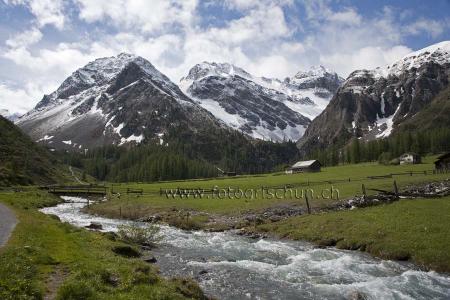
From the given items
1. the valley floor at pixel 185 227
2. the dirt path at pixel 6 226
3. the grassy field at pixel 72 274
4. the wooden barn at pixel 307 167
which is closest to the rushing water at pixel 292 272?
the valley floor at pixel 185 227

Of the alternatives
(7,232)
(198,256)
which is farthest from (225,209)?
(7,232)

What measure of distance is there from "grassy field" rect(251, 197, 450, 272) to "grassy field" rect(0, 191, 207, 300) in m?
19.3

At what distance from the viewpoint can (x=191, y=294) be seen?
22.6 metres

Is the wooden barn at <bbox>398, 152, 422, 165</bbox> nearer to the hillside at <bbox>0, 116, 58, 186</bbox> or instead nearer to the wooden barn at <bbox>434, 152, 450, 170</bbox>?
the wooden barn at <bbox>434, 152, 450, 170</bbox>

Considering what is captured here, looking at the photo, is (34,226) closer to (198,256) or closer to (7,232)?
(7,232)

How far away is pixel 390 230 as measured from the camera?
38781 millimetres

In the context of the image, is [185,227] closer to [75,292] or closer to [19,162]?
[75,292]

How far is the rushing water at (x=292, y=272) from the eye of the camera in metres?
25.6

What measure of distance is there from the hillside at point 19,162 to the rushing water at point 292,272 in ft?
326

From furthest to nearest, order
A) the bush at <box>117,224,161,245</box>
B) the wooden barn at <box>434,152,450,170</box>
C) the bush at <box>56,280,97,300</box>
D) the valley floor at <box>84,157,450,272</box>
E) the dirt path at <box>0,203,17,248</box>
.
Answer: the wooden barn at <box>434,152,450,170</box> < the bush at <box>117,224,161,245</box> < the valley floor at <box>84,157,450,272</box> < the dirt path at <box>0,203,17,248</box> < the bush at <box>56,280,97,300</box>

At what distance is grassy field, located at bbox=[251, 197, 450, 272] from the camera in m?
33.0

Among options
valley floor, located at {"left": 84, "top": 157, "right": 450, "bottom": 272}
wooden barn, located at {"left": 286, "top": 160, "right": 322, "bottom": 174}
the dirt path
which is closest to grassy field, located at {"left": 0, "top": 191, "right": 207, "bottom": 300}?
the dirt path

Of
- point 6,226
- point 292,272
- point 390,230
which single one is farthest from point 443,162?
point 6,226

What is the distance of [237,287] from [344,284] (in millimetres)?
7225
